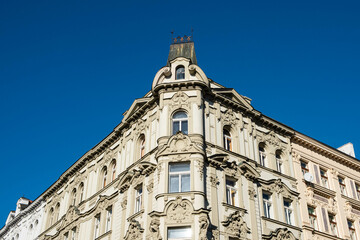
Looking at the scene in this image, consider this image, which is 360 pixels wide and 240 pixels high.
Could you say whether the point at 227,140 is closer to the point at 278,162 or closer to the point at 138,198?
the point at 278,162

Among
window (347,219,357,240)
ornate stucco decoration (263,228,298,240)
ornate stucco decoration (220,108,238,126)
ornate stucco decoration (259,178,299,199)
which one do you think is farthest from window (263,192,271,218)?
window (347,219,357,240)

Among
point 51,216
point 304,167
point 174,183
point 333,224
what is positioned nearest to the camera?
point 174,183

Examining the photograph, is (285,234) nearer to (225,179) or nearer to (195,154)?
(225,179)

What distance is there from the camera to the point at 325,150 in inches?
1459

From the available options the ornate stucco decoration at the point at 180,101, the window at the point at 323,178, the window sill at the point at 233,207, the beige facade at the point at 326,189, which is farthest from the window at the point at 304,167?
the ornate stucco decoration at the point at 180,101

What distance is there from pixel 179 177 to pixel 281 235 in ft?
26.1

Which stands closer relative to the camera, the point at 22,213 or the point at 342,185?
the point at 342,185

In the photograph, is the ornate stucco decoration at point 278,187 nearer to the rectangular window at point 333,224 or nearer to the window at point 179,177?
the rectangular window at point 333,224

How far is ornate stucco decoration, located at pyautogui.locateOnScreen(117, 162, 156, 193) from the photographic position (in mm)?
28422

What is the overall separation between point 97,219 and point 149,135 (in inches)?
326

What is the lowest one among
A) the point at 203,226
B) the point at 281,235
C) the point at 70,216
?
the point at 203,226

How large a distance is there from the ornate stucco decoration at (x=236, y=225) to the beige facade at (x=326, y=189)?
20.0ft

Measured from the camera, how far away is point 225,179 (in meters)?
28.2

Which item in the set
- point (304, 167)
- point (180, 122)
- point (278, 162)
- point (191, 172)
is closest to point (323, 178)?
point (304, 167)
